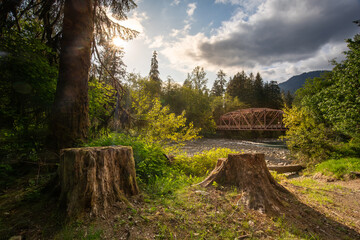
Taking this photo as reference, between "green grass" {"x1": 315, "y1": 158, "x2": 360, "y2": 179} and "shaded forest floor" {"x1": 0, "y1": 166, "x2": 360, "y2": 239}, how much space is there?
14.1 feet

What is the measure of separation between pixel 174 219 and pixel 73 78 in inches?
147

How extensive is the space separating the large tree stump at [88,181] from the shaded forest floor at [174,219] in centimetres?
14

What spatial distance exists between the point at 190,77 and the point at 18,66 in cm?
3045

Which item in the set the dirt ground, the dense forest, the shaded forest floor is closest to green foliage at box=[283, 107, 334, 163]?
the dense forest

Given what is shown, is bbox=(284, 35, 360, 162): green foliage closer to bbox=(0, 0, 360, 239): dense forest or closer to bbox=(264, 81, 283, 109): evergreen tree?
bbox=(0, 0, 360, 239): dense forest

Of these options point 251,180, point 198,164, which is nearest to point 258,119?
point 198,164

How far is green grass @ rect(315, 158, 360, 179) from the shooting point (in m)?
6.21

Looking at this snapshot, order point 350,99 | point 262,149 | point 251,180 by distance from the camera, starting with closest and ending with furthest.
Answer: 1. point 251,180
2. point 350,99
3. point 262,149

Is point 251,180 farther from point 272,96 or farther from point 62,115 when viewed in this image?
point 272,96

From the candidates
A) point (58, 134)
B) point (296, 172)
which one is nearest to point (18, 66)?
point (58, 134)

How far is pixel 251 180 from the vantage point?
9.71 ft

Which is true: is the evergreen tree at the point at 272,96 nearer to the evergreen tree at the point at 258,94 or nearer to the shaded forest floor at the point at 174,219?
the evergreen tree at the point at 258,94

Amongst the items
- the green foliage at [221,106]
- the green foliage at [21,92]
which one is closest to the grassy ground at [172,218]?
the green foliage at [21,92]

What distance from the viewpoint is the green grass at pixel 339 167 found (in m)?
6.21
